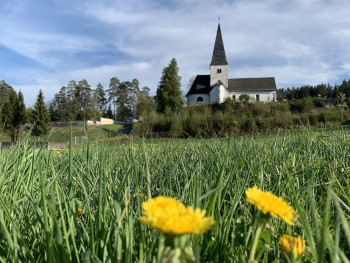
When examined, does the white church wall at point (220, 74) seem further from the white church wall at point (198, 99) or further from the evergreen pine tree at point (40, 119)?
the evergreen pine tree at point (40, 119)

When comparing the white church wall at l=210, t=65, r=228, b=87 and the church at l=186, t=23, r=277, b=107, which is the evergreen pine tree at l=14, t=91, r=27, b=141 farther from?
the white church wall at l=210, t=65, r=228, b=87

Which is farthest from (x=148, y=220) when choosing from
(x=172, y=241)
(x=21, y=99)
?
(x=21, y=99)

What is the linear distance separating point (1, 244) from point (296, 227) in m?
0.76

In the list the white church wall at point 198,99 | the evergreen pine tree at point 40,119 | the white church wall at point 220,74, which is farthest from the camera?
the white church wall at point 198,99

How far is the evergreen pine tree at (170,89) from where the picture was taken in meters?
38.8

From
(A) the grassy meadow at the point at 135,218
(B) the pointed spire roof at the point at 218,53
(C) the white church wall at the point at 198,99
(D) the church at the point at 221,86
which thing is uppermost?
(B) the pointed spire roof at the point at 218,53

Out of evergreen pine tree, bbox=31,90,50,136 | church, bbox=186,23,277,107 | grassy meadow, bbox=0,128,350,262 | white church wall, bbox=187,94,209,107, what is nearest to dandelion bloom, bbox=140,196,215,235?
grassy meadow, bbox=0,128,350,262

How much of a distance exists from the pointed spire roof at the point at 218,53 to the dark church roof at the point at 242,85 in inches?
146

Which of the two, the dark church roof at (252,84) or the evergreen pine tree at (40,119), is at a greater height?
the dark church roof at (252,84)

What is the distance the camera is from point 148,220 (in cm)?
25

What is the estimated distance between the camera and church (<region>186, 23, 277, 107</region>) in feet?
126

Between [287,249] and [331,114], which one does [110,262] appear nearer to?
[287,249]

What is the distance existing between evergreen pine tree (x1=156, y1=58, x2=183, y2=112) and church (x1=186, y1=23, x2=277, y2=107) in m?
2.36

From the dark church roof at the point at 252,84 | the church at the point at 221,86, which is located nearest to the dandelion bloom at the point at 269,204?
the church at the point at 221,86
